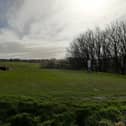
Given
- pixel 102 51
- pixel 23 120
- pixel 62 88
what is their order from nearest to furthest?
pixel 23 120 → pixel 62 88 → pixel 102 51

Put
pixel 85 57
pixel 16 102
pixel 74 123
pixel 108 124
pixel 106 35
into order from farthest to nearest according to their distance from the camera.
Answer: pixel 85 57
pixel 106 35
pixel 16 102
pixel 74 123
pixel 108 124

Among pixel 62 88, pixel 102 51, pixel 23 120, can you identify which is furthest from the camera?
pixel 102 51

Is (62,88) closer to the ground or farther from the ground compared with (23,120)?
farther from the ground

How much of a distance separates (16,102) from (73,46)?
58117mm

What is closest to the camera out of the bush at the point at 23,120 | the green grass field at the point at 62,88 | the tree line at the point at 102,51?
the bush at the point at 23,120

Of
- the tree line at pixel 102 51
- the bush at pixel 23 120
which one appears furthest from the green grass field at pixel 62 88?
the tree line at pixel 102 51

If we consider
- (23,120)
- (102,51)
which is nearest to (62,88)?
(23,120)

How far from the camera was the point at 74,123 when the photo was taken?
8625 millimetres

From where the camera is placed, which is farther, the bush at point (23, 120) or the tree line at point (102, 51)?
the tree line at point (102, 51)

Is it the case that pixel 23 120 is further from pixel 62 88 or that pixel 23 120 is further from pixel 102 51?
pixel 102 51

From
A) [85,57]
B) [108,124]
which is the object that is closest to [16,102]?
[108,124]

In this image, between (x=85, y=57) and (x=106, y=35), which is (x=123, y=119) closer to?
(x=106, y=35)

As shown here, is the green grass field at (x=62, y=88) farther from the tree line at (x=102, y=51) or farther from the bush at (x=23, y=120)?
the tree line at (x=102, y=51)

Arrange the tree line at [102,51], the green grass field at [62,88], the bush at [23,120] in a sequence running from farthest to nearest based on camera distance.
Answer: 1. the tree line at [102,51]
2. the green grass field at [62,88]
3. the bush at [23,120]
